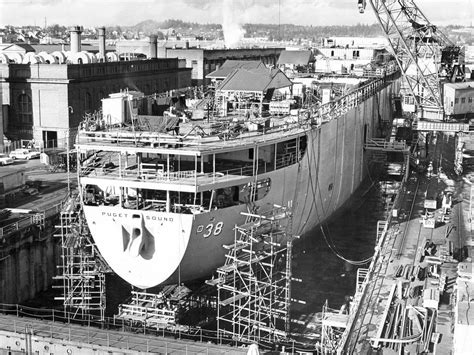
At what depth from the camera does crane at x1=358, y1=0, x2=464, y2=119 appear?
151 ft

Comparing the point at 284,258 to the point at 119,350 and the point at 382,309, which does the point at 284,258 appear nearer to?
the point at 382,309

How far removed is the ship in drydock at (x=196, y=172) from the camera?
2244cm

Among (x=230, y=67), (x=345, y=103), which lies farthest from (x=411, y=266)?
(x=230, y=67)

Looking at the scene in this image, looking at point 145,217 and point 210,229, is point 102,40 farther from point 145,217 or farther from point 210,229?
point 210,229

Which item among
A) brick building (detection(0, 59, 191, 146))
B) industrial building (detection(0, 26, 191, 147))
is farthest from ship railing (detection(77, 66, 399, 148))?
brick building (detection(0, 59, 191, 146))

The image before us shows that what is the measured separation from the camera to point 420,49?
185ft

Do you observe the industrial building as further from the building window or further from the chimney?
the chimney

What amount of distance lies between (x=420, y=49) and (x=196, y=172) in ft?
128

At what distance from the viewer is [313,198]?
101ft

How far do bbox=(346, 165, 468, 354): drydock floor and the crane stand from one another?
33.4 ft

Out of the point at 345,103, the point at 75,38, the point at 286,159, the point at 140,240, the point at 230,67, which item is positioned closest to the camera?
the point at 140,240

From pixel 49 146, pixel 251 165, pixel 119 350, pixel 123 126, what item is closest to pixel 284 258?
pixel 251 165

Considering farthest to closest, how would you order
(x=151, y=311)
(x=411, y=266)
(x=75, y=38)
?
(x=75, y=38)
(x=411, y=266)
(x=151, y=311)

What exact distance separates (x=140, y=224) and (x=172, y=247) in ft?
4.11
